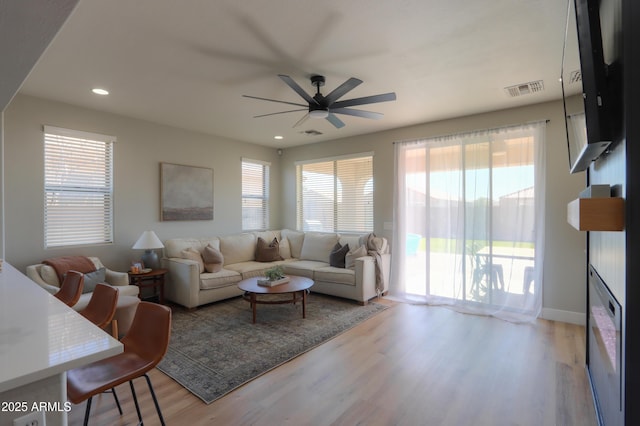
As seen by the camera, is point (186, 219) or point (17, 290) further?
point (186, 219)

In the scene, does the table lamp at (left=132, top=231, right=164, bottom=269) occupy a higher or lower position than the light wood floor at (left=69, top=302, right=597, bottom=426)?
higher

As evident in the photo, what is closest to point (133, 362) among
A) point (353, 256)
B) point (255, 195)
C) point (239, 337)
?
point (239, 337)

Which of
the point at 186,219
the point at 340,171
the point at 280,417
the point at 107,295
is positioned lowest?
the point at 280,417

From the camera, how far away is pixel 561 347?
3.09 m

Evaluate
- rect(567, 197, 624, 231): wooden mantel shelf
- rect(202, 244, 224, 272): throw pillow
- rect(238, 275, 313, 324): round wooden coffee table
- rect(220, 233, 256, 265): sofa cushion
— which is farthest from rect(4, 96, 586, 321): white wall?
rect(567, 197, 624, 231): wooden mantel shelf

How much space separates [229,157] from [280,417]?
15.0 ft

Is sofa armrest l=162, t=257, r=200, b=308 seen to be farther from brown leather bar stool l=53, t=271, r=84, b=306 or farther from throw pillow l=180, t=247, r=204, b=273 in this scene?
brown leather bar stool l=53, t=271, r=84, b=306

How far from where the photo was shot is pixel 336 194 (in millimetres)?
5922

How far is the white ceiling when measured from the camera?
2115 millimetres

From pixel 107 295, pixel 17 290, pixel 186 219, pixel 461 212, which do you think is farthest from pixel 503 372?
pixel 186 219

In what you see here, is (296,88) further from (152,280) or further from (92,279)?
(152,280)

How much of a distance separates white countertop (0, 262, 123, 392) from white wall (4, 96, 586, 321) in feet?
8.87

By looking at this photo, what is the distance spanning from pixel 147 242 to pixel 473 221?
441cm

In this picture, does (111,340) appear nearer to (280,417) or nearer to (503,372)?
(280,417)
